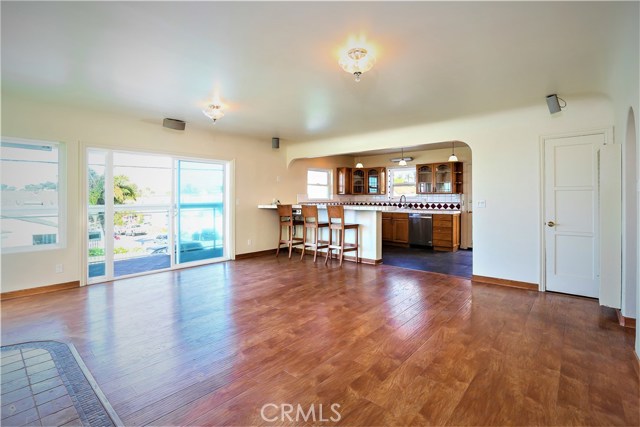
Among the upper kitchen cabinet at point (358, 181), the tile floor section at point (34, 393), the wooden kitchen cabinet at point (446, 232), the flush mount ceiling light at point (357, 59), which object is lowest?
the tile floor section at point (34, 393)

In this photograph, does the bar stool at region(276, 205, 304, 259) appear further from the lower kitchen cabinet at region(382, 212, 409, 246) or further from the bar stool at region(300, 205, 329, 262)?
the lower kitchen cabinet at region(382, 212, 409, 246)

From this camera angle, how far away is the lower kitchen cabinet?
762 cm

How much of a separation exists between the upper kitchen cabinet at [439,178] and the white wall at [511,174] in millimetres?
2715

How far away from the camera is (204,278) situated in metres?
4.56

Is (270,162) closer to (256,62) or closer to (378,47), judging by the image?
(256,62)

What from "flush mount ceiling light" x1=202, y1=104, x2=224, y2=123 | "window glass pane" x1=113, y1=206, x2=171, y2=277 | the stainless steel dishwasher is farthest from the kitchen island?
"window glass pane" x1=113, y1=206, x2=171, y2=277

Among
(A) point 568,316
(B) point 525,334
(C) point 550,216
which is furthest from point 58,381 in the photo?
(C) point 550,216

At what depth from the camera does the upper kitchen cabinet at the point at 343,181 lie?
8.46m

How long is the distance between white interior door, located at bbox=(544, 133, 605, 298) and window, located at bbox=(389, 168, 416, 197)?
4232 millimetres

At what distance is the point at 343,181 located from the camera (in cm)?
848

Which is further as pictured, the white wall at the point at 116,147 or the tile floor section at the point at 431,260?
the tile floor section at the point at 431,260

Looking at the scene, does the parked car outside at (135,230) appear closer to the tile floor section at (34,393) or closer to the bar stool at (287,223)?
the bar stool at (287,223)

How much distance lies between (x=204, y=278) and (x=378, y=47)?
3756 millimetres

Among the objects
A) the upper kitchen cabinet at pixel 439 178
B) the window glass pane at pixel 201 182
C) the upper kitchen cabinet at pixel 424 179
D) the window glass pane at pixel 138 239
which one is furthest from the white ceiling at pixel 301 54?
the upper kitchen cabinet at pixel 424 179
